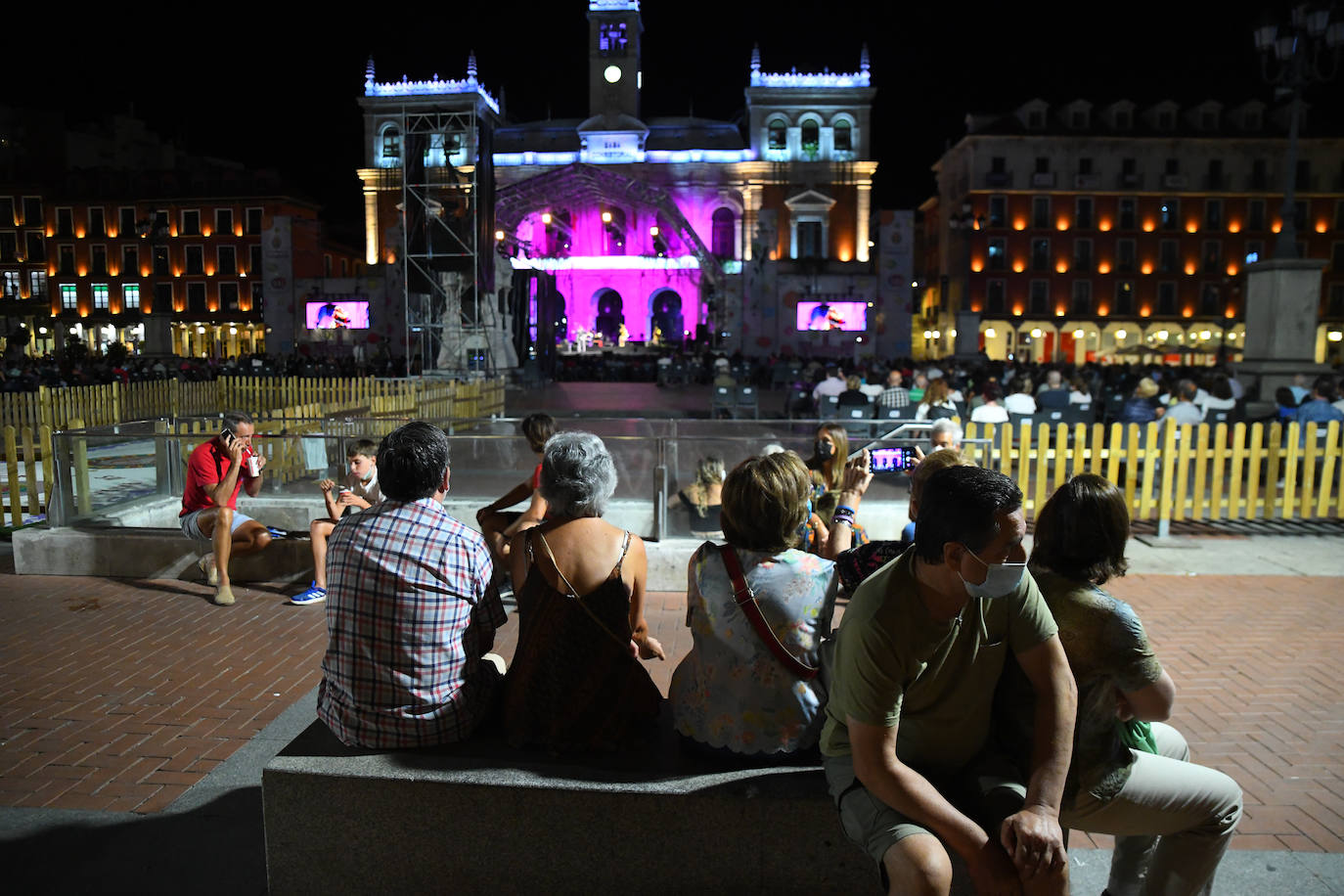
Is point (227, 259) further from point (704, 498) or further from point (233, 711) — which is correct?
point (233, 711)

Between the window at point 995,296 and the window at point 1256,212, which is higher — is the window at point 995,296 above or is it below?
below

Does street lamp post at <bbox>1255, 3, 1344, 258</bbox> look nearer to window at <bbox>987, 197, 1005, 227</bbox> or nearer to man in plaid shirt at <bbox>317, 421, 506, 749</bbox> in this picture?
man in plaid shirt at <bbox>317, 421, 506, 749</bbox>

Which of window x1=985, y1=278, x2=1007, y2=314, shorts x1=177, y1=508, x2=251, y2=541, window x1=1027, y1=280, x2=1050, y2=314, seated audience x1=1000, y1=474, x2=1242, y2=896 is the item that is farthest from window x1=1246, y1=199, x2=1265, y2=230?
seated audience x1=1000, y1=474, x2=1242, y2=896

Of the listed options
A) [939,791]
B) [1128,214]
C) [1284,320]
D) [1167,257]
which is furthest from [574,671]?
[1167,257]

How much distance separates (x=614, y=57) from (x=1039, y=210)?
74.7 ft

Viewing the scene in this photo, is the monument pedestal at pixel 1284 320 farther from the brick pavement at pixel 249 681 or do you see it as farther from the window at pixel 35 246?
the window at pixel 35 246

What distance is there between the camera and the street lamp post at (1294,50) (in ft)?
36.2

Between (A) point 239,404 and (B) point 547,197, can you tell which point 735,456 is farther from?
(B) point 547,197

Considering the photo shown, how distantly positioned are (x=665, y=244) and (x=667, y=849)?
4533 centimetres

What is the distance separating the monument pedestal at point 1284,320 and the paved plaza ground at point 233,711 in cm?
638

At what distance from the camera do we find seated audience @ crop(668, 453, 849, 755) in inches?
98.1

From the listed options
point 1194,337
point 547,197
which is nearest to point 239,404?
point 547,197

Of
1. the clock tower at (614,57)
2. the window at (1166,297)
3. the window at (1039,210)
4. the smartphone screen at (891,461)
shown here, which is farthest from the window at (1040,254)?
the smartphone screen at (891,461)

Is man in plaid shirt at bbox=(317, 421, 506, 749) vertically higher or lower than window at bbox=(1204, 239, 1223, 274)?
lower
